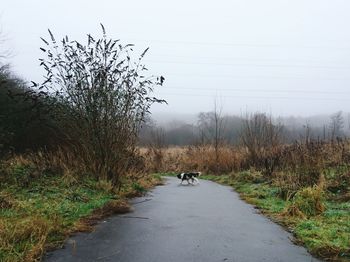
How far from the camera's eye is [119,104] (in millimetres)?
12812

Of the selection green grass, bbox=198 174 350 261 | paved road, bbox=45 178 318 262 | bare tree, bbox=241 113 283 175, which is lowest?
paved road, bbox=45 178 318 262

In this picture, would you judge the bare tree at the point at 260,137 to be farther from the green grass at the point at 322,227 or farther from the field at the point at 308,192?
the green grass at the point at 322,227

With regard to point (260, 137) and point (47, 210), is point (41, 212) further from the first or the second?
point (260, 137)

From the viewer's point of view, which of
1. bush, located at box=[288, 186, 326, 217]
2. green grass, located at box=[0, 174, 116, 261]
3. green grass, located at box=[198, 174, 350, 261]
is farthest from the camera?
Result: bush, located at box=[288, 186, 326, 217]

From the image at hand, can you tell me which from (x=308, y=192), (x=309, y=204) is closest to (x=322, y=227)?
(x=309, y=204)

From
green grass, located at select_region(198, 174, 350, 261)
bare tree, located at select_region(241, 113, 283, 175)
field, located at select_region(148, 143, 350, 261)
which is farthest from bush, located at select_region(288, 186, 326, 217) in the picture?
bare tree, located at select_region(241, 113, 283, 175)

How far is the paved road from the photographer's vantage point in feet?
18.8

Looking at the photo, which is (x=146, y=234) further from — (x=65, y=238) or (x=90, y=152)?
(x=90, y=152)

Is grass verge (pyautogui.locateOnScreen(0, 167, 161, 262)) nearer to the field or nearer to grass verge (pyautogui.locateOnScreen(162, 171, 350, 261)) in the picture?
grass verge (pyautogui.locateOnScreen(162, 171, 350, 261))

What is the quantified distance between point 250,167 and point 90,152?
1103 cm

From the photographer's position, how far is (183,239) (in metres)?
6.73

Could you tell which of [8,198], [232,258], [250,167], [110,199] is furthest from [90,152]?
[250,167]

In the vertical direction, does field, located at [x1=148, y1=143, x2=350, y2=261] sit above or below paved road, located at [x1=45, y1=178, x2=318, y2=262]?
above

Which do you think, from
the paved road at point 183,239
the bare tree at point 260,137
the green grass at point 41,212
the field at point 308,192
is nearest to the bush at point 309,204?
the field at point 308,192
